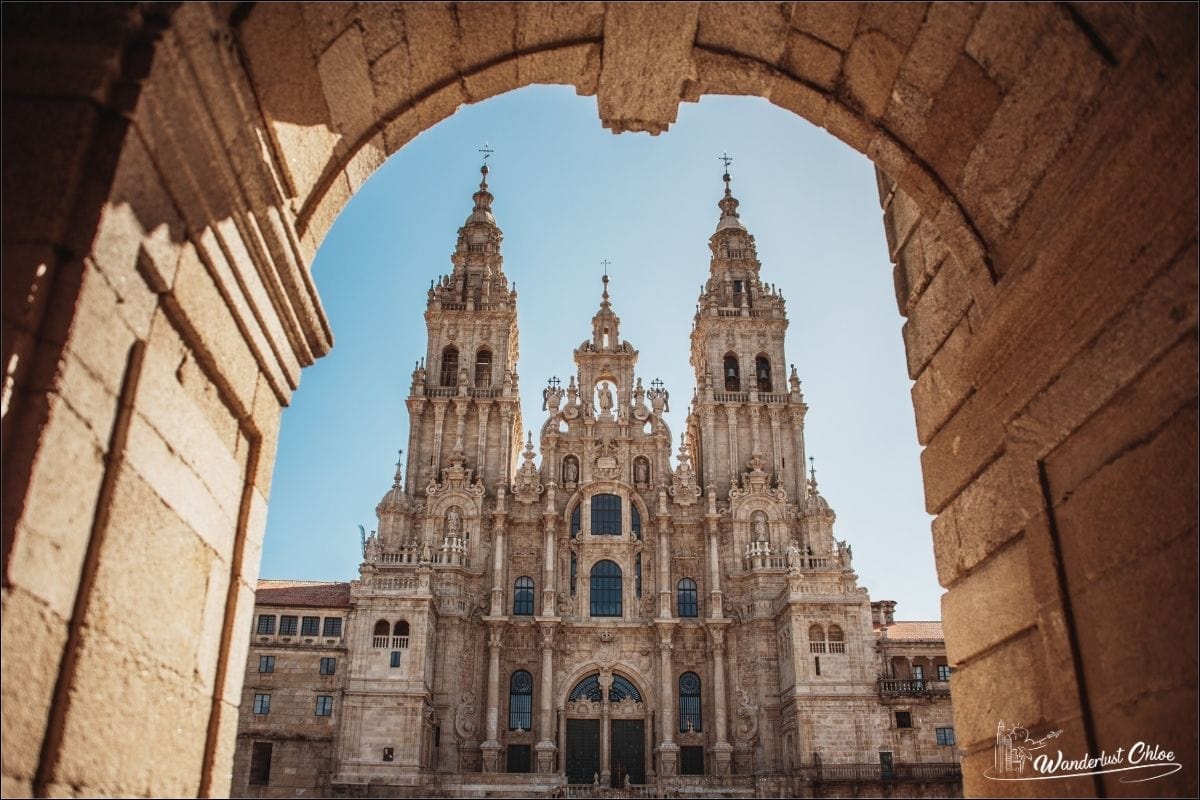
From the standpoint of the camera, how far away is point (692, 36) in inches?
219

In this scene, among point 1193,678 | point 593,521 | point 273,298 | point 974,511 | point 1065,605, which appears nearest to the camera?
point 1193,678

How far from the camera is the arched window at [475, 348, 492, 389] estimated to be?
4078 cm

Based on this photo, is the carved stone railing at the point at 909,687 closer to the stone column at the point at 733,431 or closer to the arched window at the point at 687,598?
the arched window at the point at 687,598

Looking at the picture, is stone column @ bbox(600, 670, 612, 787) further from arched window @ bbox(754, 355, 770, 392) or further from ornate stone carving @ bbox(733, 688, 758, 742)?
arched window @ bbox(754, 355, 770, 392)

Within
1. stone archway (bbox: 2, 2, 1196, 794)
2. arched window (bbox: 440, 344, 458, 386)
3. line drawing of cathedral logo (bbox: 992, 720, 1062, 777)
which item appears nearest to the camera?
stone archway (bbox: 2, 2, 1196, 794)

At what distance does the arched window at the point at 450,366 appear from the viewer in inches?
1606

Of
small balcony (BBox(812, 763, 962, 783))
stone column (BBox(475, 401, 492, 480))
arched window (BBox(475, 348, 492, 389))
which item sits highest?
arched window (BBox(475, 348, 492, 389))

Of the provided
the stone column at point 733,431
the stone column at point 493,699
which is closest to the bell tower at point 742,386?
the stone column at point 733,431

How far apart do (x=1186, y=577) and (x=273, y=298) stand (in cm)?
430

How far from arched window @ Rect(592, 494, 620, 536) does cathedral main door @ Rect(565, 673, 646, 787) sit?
5645 millimetres

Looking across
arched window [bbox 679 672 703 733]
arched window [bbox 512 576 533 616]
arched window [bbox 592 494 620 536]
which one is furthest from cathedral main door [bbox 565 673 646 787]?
arched window [bbox 592 494 620 536]

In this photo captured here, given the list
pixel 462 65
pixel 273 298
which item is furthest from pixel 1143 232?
pixel 273 298

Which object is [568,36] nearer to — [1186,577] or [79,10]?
[79,10]

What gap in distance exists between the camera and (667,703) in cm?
3425
